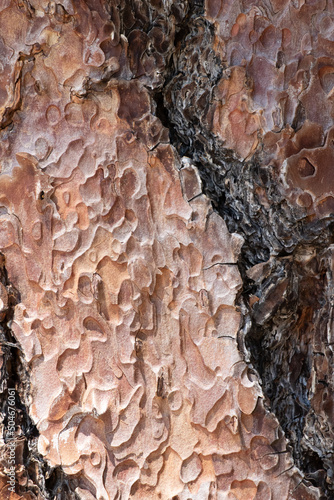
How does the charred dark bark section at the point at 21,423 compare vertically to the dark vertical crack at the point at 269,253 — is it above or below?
below

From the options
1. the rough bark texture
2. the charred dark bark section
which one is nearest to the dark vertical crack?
the rough bark texture

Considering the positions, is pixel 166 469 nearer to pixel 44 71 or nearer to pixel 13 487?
pixel 13 487

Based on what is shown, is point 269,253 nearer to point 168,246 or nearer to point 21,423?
point 168,246

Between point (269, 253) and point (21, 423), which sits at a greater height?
point (269, 253)

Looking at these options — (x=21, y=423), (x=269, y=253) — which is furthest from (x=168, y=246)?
(x=21, y=423)

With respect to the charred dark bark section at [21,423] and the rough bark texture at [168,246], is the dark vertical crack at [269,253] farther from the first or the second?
the charred dark bark section at [21,423]

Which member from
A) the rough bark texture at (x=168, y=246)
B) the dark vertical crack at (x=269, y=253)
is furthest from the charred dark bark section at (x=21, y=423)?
the dark vertical crack at (x=269, y=253)

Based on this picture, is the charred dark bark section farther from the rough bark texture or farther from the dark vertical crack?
the dark vertical crack

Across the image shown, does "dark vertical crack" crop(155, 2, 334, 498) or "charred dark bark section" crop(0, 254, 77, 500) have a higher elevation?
"dark vertical crack" crop(155, 2, 334, 498)
